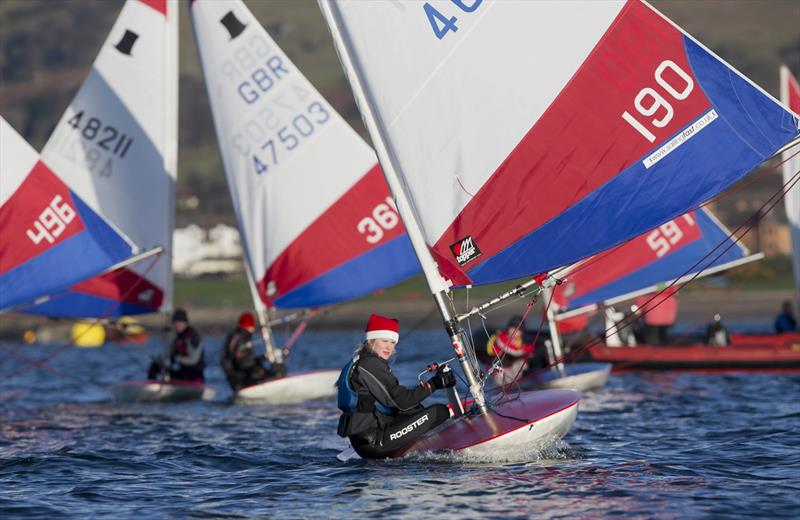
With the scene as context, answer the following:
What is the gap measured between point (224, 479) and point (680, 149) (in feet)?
16.4

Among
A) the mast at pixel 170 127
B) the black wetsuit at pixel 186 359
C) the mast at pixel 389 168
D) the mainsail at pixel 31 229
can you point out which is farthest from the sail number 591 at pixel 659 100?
the mast at pixel 170 127

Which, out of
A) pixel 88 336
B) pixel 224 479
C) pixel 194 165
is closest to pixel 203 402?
pixel 224 479

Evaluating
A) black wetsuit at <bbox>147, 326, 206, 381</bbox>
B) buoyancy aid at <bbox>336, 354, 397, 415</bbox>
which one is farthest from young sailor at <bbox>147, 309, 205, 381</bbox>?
buoyancy aid at <bbox>336, 354, 397, 415</bbox>

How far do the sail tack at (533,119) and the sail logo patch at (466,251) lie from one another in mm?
13

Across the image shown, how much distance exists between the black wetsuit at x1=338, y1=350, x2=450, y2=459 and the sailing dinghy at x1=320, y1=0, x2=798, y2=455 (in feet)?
0.59

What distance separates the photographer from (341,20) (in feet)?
40.5

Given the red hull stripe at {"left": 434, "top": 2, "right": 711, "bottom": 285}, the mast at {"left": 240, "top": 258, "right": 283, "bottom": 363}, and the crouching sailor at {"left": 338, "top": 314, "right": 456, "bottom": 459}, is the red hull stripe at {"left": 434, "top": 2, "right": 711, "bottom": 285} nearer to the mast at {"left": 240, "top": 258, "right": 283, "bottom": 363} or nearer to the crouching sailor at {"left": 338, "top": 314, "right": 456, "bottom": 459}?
the crouching sailor at {"left": 338, "top": 314, "right": 456, "bottom": 459}

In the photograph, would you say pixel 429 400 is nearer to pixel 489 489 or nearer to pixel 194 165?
pixel 489 489

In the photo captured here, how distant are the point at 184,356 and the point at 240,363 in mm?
1148

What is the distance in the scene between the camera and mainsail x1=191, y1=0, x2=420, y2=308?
67.7ft

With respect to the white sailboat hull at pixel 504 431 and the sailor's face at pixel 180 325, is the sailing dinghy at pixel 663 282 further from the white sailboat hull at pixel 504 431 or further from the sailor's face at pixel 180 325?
the white sailboat hull at pixel 504 431

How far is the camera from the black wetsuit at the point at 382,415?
11.5 metres

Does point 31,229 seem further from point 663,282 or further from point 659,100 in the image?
point 663,282

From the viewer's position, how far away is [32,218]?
17938mm
